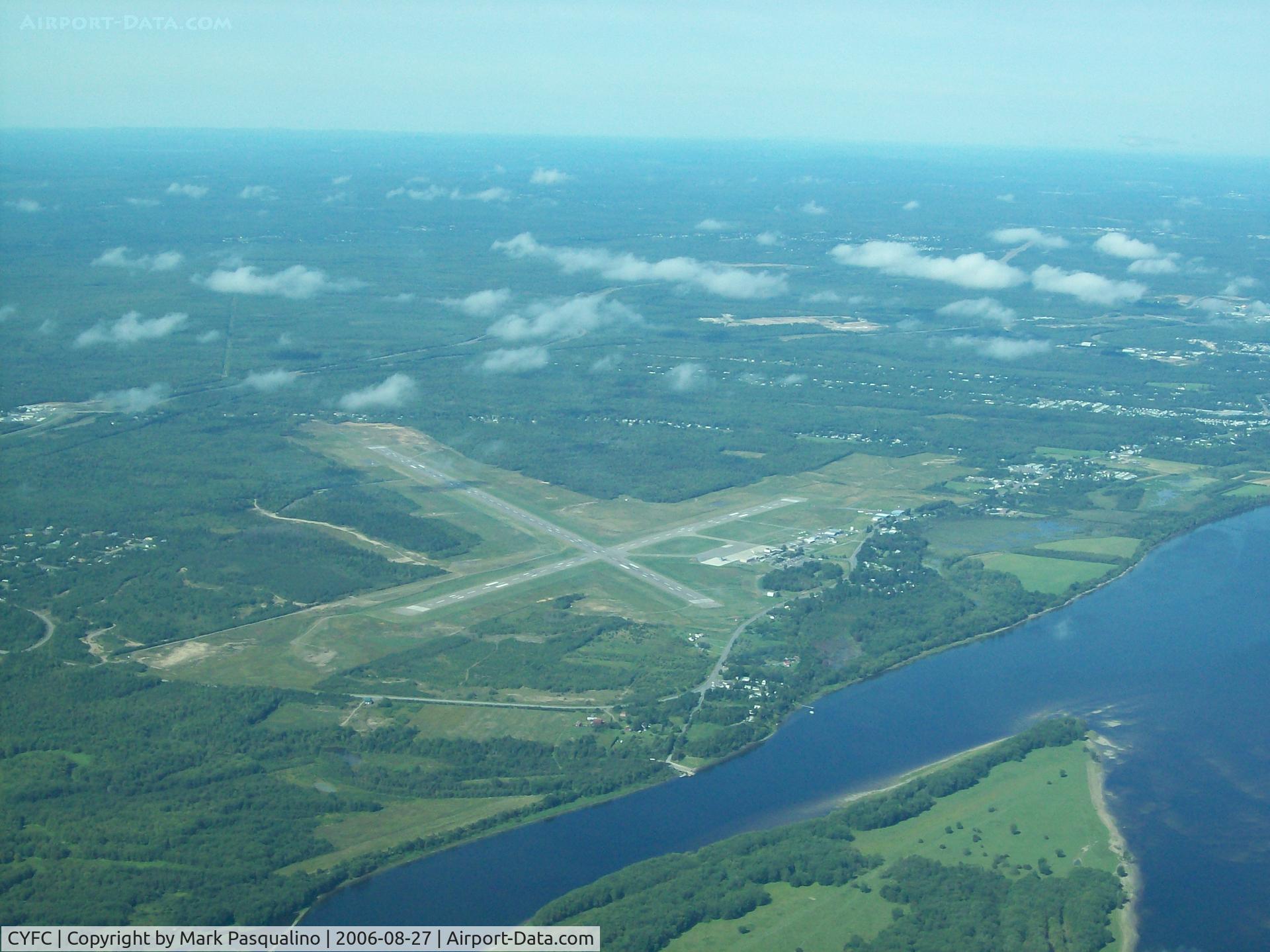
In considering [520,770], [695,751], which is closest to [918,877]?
[695,751]

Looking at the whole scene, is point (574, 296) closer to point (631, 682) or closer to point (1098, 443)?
point (1098, 443)

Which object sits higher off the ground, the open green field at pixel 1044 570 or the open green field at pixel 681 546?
the open green field at pixel 681 546

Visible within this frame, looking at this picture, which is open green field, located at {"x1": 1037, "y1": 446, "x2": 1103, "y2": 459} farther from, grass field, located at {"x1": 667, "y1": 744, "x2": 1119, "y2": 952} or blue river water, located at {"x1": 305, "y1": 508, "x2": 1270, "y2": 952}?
grass field, located at {"x1": 667, "y1": 744, "x2": 1119, "y2": 952}

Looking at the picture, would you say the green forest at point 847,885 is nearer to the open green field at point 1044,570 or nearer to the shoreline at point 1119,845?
the shoreline at point 1119,845

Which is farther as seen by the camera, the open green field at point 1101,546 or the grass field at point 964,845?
the open green field at point 1101,546

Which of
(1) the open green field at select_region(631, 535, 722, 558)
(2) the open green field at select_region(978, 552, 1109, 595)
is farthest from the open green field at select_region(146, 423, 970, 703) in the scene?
(2) the open green field at select_region(978, 552, 1109, 595)

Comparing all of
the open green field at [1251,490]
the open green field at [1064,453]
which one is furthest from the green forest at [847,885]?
the open green field at [1064,453]
